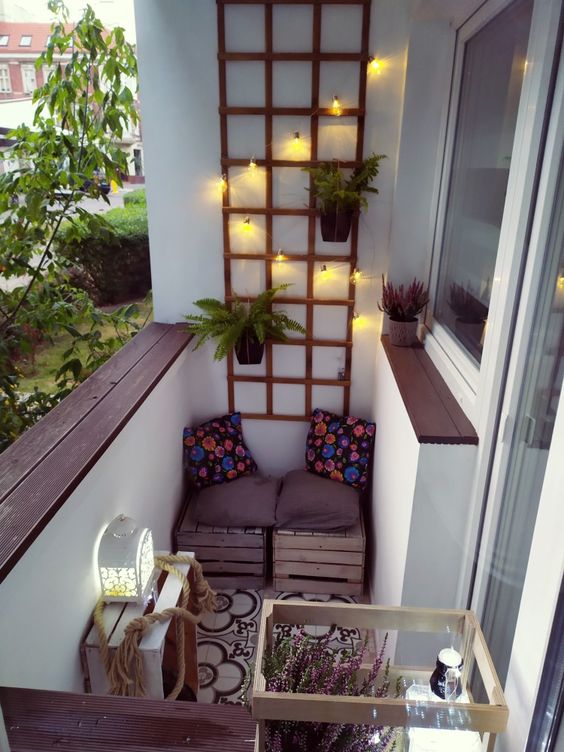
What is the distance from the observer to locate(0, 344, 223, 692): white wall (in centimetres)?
134

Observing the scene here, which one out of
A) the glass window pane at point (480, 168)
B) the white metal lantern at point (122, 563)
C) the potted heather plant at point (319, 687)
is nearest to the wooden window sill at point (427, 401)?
the glass window pane at point (480, 168)

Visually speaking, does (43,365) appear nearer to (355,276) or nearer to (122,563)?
(122,563)

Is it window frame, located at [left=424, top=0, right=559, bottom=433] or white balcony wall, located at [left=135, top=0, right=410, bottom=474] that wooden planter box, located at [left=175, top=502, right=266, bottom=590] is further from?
window frame, located at [left=424, top=0, right=559, bottom=433]

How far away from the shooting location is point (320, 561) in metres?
2.76

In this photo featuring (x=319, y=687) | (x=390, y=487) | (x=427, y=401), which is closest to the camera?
(x=319, y=687)

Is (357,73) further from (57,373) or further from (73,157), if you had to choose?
(57,373)

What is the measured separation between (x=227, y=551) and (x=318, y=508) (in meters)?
0.49

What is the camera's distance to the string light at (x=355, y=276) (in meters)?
2.86

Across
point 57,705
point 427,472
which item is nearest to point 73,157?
point 427,472

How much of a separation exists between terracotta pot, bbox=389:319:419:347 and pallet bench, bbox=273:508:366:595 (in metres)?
0.90

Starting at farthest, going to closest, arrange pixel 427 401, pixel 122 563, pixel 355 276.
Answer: pixel 355 276
pixel 427 401
pixel 122 563

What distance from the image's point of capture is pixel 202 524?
280 cm

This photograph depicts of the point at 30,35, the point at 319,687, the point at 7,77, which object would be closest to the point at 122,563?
the point at 319,687

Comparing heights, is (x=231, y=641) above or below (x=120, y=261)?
below
